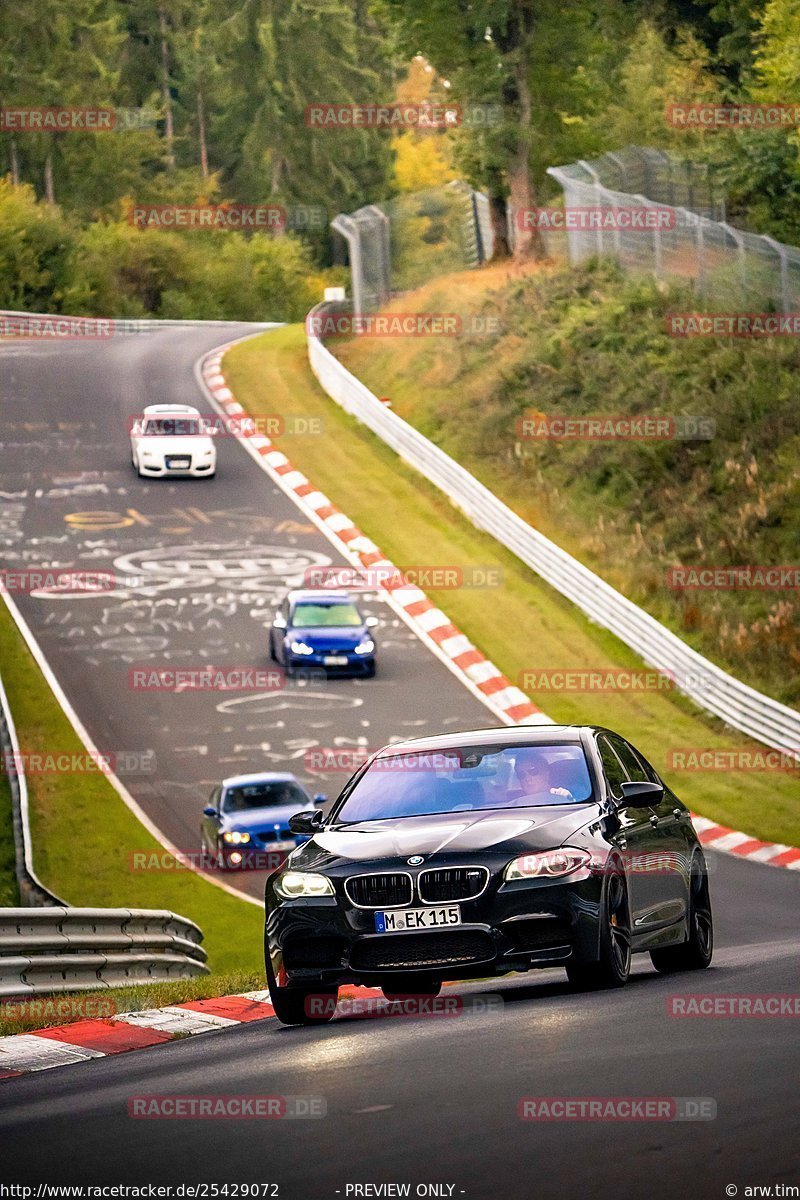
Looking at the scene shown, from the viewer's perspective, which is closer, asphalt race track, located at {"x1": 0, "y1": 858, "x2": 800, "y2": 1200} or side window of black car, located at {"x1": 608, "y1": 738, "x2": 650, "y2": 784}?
asphalt race track, located at {"x1": 0, "y1": 858, "x2": 800, "y2": 1200}

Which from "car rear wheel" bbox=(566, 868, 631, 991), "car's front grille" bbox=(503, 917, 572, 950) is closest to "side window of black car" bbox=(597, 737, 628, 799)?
"car rear wheel" bbox=(566, 868, 631, 991)

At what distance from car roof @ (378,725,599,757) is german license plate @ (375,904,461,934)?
1.40 m

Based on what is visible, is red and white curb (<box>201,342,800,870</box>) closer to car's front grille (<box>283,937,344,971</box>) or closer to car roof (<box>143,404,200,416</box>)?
car roof (<box>143,404,200,416</box>)

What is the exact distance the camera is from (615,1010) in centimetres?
948

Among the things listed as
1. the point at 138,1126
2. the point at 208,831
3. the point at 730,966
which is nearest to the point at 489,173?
the point at 208,831

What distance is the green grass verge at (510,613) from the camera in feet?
86.7

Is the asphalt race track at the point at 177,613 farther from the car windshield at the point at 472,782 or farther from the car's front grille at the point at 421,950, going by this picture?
the car's front grille at the point at 421,950

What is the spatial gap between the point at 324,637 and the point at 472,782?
63.9 ft

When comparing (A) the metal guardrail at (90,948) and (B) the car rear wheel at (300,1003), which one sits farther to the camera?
(A) the metal guardrail at (90,948)

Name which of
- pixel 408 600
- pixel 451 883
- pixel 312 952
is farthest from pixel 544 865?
pixel 408 600

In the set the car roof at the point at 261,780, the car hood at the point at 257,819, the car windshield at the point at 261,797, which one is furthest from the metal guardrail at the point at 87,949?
the car roof at the point at 261,780

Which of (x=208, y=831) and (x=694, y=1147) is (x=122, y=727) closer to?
(x=208, y=831)

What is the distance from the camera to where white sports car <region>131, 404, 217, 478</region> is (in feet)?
138

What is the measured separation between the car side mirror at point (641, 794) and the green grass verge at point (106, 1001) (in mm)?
Result: 3520
